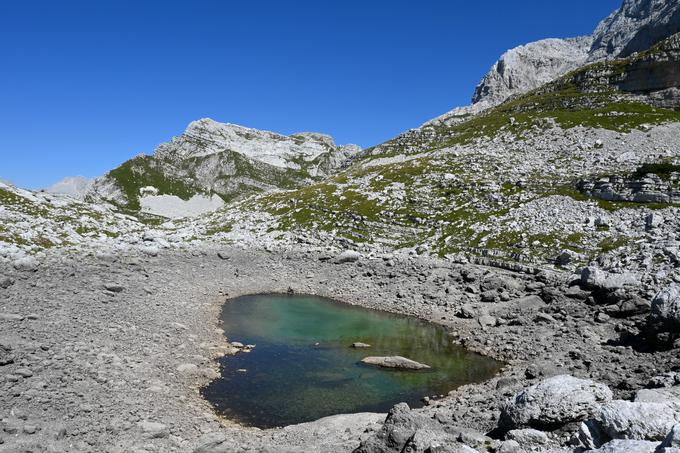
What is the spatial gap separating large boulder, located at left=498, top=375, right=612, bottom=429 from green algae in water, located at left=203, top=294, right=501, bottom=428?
9061mm

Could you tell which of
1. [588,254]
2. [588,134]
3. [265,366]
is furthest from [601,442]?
[588,134]

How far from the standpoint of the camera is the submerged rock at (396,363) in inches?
1126

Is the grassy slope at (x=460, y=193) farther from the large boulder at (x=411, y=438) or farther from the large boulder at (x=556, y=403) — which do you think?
the large boulder at (x=411, y=438)

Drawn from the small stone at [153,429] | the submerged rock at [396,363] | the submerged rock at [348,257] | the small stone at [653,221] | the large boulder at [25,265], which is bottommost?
the small stone at [153,429]

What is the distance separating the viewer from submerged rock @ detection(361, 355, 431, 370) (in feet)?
93.8

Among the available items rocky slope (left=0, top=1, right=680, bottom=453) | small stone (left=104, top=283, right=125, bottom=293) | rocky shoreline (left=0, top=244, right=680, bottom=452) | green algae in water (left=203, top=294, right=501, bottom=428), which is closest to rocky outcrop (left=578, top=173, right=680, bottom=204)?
rocky slope (left=0, top=1, right=680, bottom=453)

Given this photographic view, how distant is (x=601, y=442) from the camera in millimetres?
11617

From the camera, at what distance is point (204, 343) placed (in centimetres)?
2936

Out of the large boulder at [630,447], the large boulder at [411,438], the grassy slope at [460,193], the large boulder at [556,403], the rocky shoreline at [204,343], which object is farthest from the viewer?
the grassy slope at [460,193]

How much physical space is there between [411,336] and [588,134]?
2934 inches

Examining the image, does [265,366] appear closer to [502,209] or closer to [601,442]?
[601,442]

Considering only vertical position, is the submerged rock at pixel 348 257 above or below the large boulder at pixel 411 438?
above

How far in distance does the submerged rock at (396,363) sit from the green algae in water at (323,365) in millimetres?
536

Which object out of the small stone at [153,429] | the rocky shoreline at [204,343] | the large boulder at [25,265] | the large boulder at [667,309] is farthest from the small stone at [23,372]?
the large boulder at [667,309]
